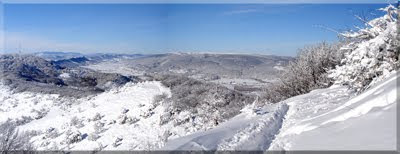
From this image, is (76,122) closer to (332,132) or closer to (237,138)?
(237,138)

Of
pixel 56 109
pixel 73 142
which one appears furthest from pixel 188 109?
pixel 56 109

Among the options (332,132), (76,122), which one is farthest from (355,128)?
(76,122)

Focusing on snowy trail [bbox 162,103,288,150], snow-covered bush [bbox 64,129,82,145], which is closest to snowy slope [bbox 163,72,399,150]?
snowy trail [bbox 162,103,288,150]

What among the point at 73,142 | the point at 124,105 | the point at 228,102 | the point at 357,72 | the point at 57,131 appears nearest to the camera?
the point at 357,72

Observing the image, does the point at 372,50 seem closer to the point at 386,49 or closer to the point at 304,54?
the point at 386,49

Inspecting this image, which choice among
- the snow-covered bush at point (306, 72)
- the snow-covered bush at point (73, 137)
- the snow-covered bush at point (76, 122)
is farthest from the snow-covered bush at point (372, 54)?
the snow-covered bush at point (76, 122)

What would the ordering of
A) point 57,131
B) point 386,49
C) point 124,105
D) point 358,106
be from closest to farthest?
point 358,106
point 386,49
point 57,131
point 124,105
